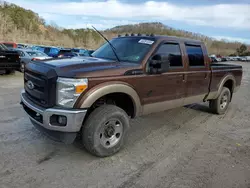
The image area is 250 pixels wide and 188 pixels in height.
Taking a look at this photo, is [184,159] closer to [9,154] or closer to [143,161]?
[143,161]

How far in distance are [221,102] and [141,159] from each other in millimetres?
3886

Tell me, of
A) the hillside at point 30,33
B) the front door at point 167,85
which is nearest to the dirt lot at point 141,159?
the front door at point 167,85

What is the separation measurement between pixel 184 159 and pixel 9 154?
2.82m

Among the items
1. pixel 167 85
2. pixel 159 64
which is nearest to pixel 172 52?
pixel 167 85

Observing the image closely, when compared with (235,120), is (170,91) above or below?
above

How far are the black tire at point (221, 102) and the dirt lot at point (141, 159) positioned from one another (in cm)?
93

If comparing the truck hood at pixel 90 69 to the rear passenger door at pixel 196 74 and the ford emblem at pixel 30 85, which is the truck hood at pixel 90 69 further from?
the rear passenger door at pixel 196 74

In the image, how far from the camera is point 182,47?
16.7 feet

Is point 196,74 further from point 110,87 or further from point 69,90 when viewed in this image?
point 69,90

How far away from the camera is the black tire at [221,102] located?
656 cm

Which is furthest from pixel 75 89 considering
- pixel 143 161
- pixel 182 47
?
pixel 182 47

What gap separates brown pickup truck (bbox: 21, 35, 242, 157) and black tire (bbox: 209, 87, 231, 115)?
1260 mm

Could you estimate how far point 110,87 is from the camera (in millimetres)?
3664

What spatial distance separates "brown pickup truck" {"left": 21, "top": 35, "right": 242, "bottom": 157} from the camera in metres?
3.41
